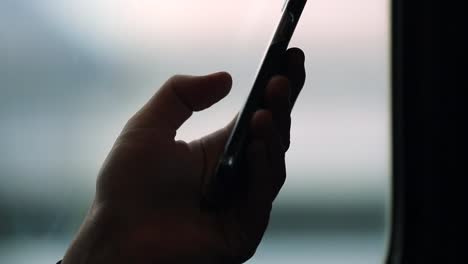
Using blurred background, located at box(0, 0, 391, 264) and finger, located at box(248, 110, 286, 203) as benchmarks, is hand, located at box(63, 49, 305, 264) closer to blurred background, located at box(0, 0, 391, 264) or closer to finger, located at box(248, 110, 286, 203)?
finger, located at box(248, 110, 286, 203)

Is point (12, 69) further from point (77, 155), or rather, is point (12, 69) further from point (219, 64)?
point (219, 64)

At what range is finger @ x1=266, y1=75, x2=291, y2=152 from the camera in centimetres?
73

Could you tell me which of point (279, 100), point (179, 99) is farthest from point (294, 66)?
point (179, 99)

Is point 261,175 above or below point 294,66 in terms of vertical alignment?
below

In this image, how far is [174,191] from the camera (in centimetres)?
82

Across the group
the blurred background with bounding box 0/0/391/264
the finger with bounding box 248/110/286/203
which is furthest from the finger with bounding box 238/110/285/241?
the blurred background with bounding box 0/0/391/264

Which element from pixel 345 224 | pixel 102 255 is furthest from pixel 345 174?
pixel 102 255

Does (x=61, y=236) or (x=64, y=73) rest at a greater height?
(x=64, y=73)

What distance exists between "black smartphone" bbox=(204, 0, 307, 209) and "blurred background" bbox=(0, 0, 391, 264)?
0.55 ft

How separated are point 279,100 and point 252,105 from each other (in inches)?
1.4

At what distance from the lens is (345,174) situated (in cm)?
97

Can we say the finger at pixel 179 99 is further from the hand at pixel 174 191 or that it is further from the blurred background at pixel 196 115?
the blurred background at pixel 196 115

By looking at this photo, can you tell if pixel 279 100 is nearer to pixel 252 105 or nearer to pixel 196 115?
pixel 252 105
